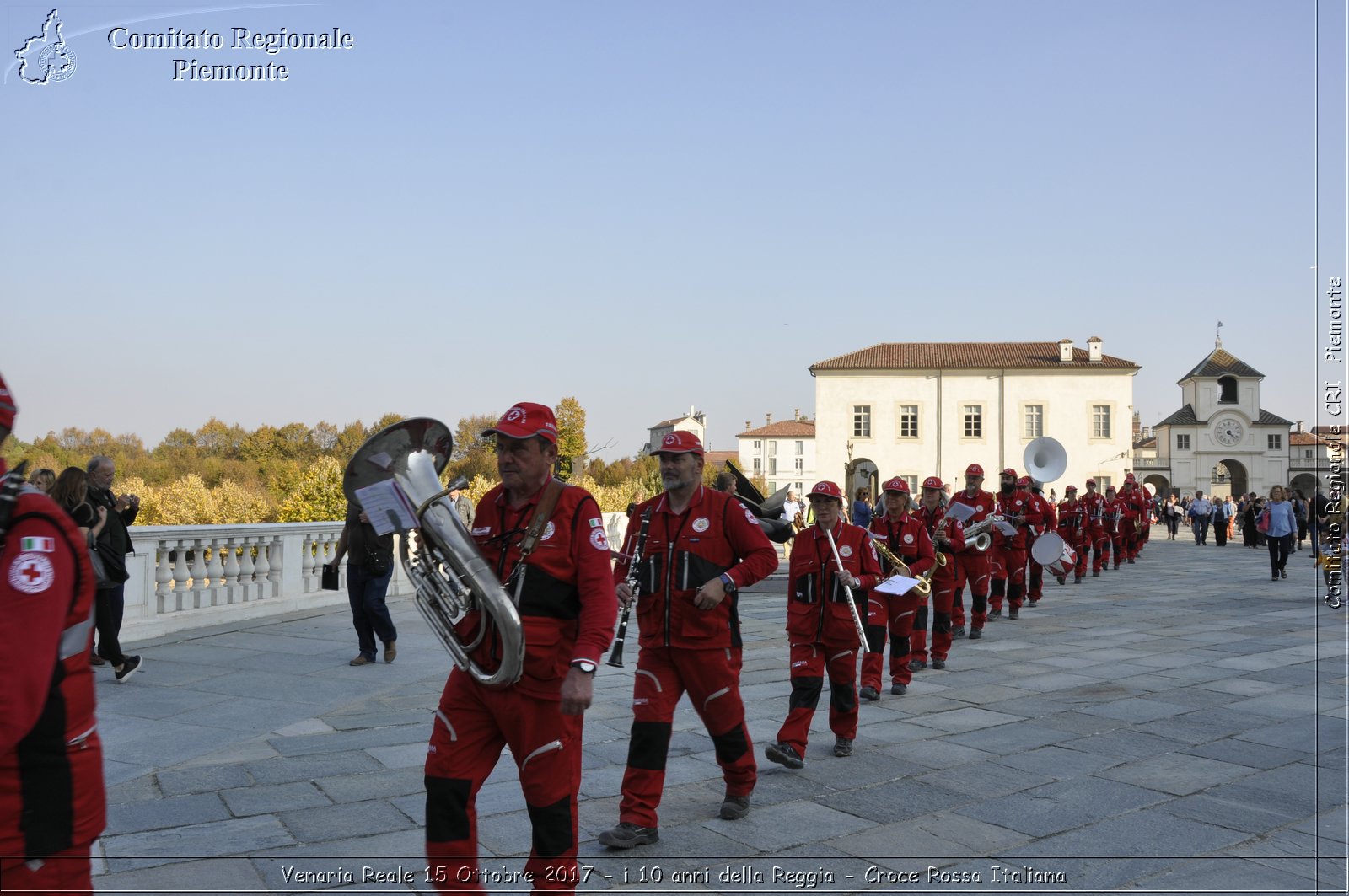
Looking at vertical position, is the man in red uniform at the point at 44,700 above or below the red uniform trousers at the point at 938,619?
above

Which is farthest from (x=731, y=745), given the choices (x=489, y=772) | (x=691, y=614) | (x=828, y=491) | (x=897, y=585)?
(x=897, y=585)

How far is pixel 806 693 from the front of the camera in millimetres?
6262

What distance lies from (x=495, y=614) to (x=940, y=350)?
6521cm

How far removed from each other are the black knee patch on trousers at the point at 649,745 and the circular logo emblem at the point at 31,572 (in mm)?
3052

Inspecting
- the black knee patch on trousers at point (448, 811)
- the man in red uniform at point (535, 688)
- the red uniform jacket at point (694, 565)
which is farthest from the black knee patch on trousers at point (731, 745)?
the black knee patch on trousers at point (448, 811)

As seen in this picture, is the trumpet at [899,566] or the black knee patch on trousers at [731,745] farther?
Answer: the trumpet at [899,566]

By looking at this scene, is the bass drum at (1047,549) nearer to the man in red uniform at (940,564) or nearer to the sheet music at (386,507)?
the man in red uniform at (940,564)

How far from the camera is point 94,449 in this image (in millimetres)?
36125

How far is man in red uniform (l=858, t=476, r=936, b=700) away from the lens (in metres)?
8.28

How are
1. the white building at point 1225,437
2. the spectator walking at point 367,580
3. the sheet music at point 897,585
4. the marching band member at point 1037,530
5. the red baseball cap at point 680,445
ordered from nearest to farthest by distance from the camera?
the red baseball cap at point 680,445, the sheet music at point 897,585, the spectator walking at point 367,580, the marching band member at point 1037,530, the white building at point 1225,437

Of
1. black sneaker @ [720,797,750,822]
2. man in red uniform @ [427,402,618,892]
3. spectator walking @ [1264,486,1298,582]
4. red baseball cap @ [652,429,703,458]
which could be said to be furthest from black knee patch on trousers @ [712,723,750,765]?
spectator walking @ [1264,486,1298,582]

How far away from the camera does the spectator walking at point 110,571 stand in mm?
8273

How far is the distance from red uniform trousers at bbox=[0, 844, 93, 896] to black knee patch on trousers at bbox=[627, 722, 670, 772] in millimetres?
2744

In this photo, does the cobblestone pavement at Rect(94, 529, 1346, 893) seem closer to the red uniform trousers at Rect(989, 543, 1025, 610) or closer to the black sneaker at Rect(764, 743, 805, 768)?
the black sneaker at Rect(764, 743, 805, 768)
